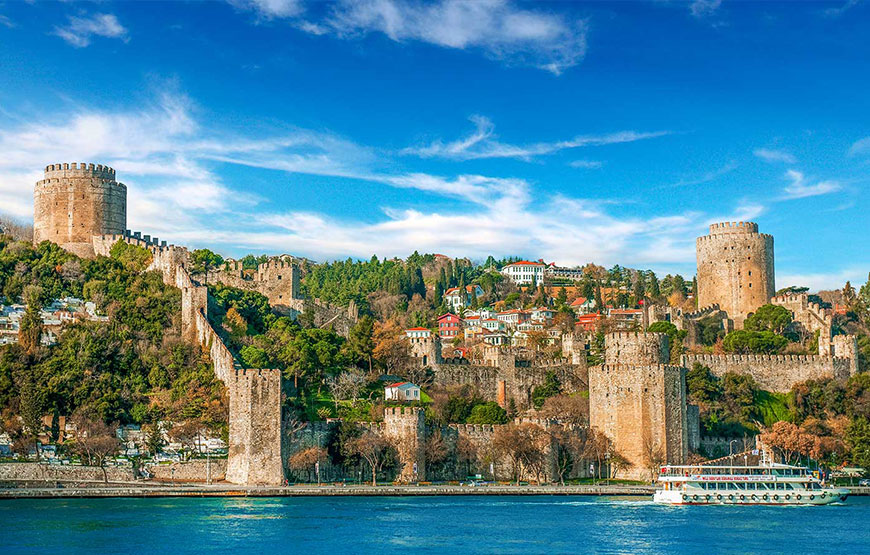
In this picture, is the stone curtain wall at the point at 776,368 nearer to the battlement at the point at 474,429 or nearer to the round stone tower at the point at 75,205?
the battlement at the point at 474,429

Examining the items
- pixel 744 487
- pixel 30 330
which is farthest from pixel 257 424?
→ pixel 744 487

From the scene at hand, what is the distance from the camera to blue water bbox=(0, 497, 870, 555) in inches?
1548

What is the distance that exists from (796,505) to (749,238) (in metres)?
31.8

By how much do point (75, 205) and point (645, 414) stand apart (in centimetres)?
3298

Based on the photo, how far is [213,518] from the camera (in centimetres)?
4412

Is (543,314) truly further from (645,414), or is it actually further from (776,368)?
(645,414)

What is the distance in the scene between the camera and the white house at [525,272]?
440 feet

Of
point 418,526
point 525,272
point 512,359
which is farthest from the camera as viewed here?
point 525,272

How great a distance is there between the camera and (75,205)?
68625 millimetres

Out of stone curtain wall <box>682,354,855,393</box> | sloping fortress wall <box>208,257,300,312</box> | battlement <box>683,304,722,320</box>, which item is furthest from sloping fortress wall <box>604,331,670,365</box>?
sloping fortress wall <box>208,257,300,312</box>

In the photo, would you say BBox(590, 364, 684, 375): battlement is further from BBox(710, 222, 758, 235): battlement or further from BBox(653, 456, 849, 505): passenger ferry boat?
BBox(710, 222, 758, 235): battlement

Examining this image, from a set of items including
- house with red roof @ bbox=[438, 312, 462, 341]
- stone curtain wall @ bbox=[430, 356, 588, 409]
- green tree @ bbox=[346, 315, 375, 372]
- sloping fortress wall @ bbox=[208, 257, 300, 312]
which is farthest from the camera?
house with red roof @ bbox=[438, 312, 462, 341]

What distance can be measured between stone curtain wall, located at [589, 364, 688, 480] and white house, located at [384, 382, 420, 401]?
30.3ft

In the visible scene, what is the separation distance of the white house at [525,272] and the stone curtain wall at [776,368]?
6548 cm
